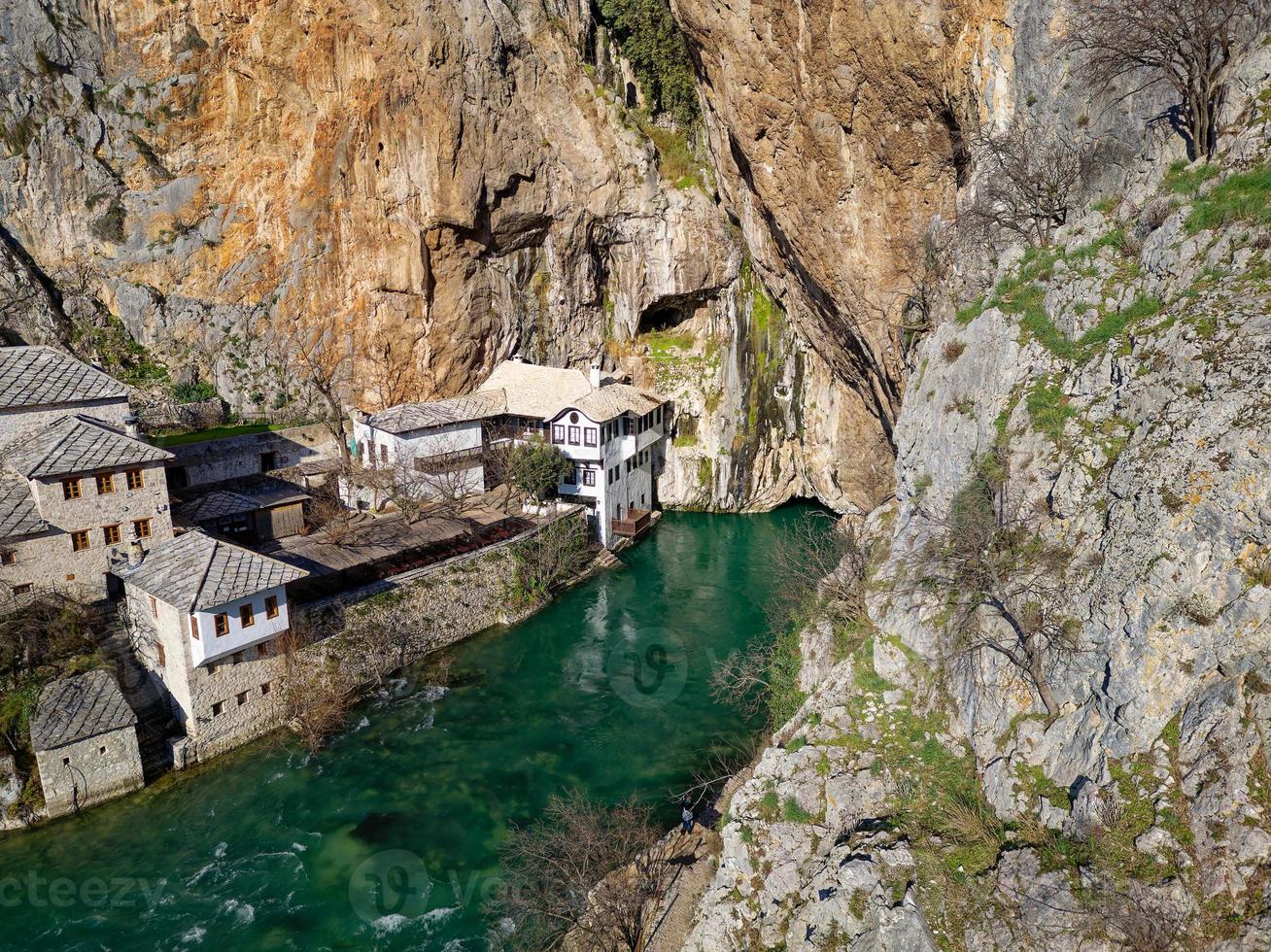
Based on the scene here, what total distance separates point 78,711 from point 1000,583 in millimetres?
21945

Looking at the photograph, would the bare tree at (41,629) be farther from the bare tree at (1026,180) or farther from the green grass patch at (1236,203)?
the green grass patch at (1236,203)

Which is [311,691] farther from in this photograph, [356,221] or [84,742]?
[356,221]

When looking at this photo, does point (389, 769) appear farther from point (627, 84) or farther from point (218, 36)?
point (218, 36)

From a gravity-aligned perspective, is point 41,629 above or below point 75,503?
below

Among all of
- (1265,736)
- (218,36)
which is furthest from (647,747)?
(218,36)

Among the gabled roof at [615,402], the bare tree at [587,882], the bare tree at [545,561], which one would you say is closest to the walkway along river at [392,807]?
the bare tree at [587,882]

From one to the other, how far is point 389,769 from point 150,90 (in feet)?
136

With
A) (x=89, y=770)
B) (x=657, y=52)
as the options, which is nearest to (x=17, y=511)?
(x=89, y=770)

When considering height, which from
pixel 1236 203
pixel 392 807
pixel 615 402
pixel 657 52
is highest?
pixel 657 52

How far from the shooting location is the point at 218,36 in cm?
4175

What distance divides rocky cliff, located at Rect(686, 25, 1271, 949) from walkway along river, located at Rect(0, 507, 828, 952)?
615 centimetres

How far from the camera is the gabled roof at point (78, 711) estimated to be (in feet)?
62.7

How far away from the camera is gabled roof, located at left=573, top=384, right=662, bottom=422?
36.0 metres

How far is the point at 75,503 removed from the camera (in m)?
23.2
